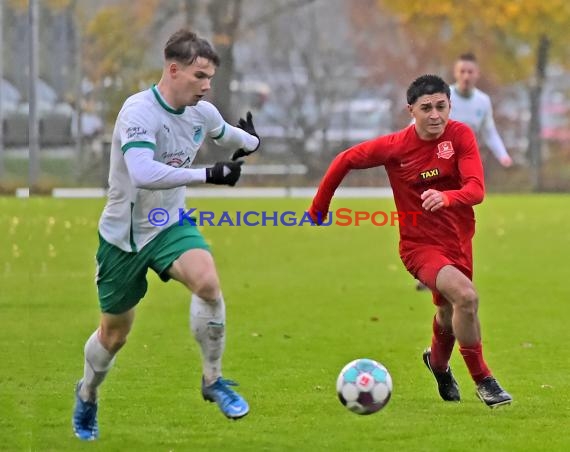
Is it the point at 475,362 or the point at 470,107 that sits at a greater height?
the point at 470,107

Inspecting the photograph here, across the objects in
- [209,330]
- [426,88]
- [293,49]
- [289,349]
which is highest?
[426,88]

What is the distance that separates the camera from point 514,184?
31.8m

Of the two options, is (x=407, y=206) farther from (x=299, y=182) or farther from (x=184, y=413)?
(x=299, y=182)

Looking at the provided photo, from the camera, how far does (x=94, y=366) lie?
714 cm

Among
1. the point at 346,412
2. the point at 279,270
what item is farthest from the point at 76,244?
the point at 346,412

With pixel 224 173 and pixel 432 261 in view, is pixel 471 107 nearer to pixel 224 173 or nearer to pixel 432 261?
pixel 432 261

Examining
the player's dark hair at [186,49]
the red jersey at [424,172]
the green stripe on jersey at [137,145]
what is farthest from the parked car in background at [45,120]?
the green stripe on jersey at [137,145]

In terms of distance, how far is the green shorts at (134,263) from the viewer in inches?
272

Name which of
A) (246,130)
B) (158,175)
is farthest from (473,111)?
(158,175)

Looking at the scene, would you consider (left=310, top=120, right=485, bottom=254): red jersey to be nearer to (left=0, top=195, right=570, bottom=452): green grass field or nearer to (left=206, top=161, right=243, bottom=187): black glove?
(left=0, top=195, right=570, bottom=452): green grass field

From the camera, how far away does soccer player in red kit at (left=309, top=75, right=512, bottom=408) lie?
773 cm

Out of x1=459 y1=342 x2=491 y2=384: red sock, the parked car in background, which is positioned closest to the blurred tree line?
the parked car in background

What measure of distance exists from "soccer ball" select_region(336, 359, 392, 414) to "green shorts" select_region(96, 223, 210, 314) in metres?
0.99

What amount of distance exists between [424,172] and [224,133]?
3.83 ft
